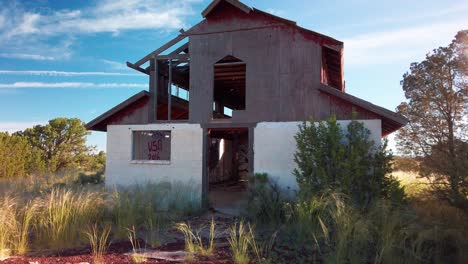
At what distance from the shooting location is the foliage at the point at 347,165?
30.0 ft

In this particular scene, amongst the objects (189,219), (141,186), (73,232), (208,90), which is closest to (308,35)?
(208,90)

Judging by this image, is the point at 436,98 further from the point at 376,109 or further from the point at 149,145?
the point at 149,145

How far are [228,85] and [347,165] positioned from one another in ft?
30.7

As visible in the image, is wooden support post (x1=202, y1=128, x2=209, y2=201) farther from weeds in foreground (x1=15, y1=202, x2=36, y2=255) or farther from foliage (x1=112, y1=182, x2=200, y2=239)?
weeds in foreground (x1=15, y1=202, x2=36, y2=255)

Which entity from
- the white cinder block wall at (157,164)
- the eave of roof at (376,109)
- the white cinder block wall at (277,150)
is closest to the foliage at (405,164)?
the eave of roof at (376,109)

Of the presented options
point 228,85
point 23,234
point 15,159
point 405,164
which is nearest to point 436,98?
point 405,164

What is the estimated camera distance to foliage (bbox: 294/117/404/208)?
30.0 feet

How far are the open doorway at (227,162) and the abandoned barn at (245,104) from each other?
4.02 m

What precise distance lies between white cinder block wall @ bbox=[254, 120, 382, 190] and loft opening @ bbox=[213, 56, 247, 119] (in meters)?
2.21

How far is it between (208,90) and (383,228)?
7.65 m

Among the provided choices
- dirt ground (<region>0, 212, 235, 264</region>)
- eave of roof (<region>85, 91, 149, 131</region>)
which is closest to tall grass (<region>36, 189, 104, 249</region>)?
dirt ground (<region>0, 212, 235, 264</region>)

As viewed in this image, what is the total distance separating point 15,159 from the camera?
71.3 ft

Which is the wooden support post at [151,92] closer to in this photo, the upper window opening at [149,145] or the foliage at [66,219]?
the upper window opening at [149,145]

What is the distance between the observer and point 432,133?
1512cm
